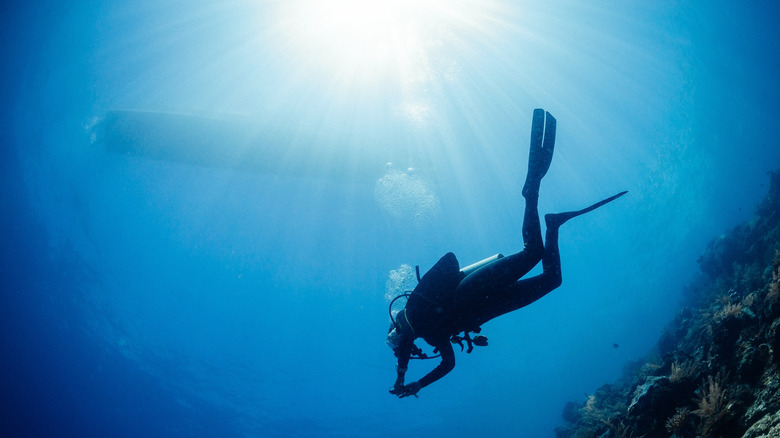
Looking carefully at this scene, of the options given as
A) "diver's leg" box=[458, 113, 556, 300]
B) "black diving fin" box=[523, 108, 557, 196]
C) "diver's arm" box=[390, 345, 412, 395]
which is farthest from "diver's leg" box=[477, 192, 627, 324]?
"diver's arm" box=[390, 345, 412, 395]

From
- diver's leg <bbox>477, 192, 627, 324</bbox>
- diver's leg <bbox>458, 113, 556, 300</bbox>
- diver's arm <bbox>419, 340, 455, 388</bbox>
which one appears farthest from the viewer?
diver's arm <bbox>419, 340, 455, 388</bbox>

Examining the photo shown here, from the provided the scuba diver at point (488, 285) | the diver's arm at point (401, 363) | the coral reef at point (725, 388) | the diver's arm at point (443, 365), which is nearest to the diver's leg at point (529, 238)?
the scuba diver at point (488, 285)

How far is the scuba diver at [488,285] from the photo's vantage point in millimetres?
3301

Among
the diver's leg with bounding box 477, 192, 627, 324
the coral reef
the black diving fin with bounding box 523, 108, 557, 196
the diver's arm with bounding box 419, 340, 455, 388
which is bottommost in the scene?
the coral reef

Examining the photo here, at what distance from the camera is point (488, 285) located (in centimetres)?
346

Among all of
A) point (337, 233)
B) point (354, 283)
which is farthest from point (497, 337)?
point (337, 233)

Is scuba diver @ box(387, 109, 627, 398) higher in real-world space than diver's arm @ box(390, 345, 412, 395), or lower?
higher

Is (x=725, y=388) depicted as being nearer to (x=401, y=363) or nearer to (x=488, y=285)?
(x=488, y=285)

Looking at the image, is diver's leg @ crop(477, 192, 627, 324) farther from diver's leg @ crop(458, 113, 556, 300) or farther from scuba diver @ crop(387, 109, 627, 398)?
diver's leg @ crop(458, 113, 556, 300)

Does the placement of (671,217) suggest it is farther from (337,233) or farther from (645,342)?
(337,233)

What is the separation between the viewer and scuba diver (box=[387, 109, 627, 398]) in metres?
3.30

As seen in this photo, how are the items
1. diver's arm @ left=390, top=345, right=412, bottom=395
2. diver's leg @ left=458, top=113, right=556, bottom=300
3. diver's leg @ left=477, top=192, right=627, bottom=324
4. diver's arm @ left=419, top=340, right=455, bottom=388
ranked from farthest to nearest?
diver's arm @ left=419, top=340, right=455, bottom=388, diver's arm @ left=390, top=345, right=412, bottom=395, diver's leg @ left=477, top=192, right=627, bottom=324, diver's leg @ left=458, top=113, right=556, bottom=300

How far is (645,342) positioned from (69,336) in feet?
366

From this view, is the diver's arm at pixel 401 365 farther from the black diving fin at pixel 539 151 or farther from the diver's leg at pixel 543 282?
the black diving fin at pixel 539 151
